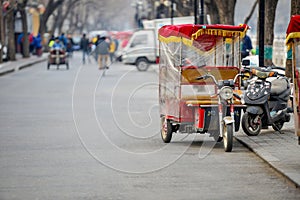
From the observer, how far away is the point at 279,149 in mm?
12328

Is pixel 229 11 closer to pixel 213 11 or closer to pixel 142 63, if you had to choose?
pixel 213 11

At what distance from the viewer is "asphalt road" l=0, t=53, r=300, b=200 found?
9.22m

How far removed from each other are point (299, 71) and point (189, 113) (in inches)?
122

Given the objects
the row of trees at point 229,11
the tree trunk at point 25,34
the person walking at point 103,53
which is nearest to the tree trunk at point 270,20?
the row of trees at point 229,11

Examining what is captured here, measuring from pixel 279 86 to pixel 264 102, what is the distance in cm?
64

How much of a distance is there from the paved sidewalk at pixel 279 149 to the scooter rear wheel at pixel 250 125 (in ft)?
0.29

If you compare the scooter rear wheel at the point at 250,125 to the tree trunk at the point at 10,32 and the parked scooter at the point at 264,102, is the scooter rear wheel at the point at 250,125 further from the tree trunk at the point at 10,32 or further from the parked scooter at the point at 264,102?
the tree trunk at the point at 10,32

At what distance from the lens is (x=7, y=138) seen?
14.3 meters

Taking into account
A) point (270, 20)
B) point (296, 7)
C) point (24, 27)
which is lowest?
point (24, 27)

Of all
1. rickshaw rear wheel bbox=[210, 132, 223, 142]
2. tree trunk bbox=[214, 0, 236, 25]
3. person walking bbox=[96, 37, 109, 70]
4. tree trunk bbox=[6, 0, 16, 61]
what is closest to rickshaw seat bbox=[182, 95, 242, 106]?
rickshaw rear wheel bbox=[210, 132, 223, 142]

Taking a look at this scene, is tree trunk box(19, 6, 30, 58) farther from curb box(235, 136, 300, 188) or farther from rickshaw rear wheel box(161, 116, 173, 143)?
curb box(235, 136, 300, 188)

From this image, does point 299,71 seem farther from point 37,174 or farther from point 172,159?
point 37,174

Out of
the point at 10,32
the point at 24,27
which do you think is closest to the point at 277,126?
the point at 10,32

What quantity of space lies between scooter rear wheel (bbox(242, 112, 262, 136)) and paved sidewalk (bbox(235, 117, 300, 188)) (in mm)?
90
